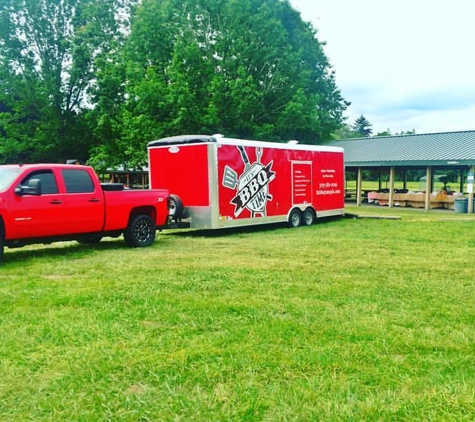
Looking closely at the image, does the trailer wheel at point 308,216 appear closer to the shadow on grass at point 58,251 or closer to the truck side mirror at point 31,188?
the shadow on grass at point 58,251

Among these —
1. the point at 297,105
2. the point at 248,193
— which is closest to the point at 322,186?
the point at 248,193

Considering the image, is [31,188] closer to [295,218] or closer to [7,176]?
[7,176]

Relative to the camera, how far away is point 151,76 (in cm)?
2544

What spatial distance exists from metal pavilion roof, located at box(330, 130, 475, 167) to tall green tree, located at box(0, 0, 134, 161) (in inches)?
695

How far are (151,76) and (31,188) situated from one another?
57.4 ft

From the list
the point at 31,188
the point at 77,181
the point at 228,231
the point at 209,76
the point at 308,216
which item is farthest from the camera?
the point at 209,76

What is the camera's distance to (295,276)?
791cm

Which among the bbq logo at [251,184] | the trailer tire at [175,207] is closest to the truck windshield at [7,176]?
the trailer tire at [175,207]

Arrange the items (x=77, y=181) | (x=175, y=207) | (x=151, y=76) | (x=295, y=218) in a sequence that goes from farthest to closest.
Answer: (x=151, y=76) < (x=295, y=218) < (x=175, y=207) < (x=77, y=181)

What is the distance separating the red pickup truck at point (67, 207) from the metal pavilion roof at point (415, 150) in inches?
695

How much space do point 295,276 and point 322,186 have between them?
10.9 meters

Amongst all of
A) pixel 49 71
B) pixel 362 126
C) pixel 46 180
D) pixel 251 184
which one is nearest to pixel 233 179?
pixel 251 184

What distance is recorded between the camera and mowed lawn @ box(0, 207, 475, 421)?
3.51 meters

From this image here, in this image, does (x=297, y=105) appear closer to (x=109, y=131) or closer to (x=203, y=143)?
(x=109, y=131)
